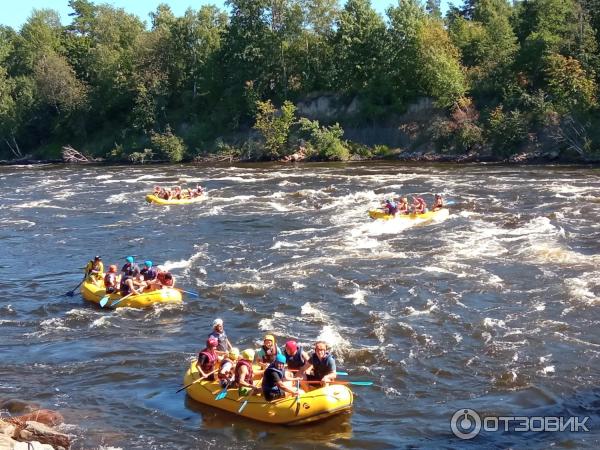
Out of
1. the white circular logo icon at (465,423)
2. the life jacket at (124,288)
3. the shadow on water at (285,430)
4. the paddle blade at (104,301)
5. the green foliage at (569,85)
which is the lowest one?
the shadow on water at (285,430)

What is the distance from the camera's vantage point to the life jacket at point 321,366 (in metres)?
12.0

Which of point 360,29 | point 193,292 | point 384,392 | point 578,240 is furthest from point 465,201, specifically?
point 360,29

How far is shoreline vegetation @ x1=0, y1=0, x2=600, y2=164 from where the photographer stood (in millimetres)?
45781

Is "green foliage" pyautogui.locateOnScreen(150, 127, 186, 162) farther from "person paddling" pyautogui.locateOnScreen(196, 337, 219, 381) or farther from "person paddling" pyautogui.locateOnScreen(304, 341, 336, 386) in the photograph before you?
"person paddling" pyautogui.locateOnScreen(304, 341, 336, 386)

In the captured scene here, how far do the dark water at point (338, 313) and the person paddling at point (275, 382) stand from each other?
58cm

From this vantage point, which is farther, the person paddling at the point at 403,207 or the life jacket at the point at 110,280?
the person paddling at the point at 403,207

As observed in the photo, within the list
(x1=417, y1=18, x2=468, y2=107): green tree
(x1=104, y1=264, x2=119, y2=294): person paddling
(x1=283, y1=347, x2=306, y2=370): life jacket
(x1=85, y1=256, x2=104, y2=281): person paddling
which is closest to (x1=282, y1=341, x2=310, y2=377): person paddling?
(x1=283, y1=347, x2=306, y2=370): life jacket

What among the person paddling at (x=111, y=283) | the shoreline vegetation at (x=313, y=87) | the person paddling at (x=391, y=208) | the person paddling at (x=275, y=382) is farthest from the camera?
the shoreline vegetation at (x=313, y=87)

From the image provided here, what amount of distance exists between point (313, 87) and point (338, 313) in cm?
4334

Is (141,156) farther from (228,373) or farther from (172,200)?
(228,373)

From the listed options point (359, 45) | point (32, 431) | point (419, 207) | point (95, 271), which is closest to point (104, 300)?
point (95, 271)

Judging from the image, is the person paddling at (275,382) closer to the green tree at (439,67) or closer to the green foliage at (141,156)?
the green tree at (439,67)

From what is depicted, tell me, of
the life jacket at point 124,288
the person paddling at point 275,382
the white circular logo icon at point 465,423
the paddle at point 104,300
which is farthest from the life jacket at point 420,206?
the person paddling at point 275,382

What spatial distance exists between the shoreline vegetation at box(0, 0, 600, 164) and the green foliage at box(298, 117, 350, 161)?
0.45 feet
